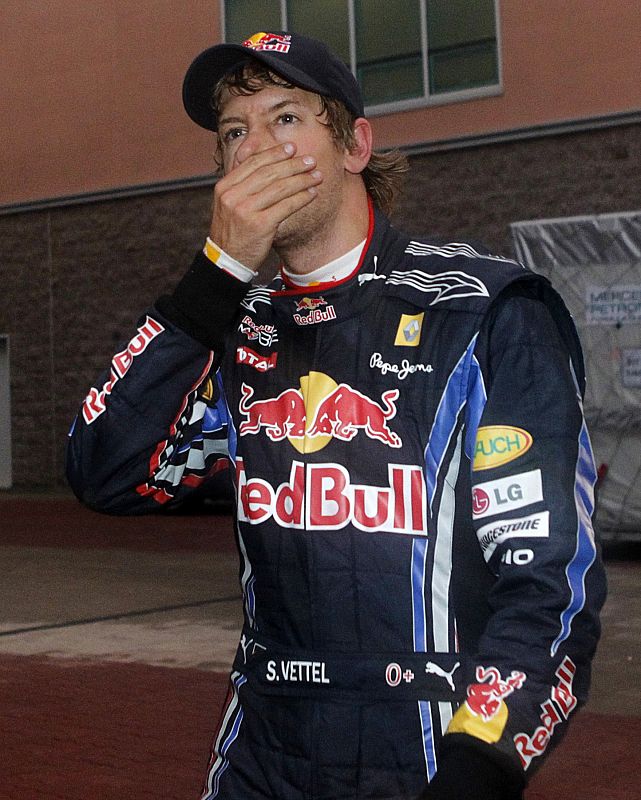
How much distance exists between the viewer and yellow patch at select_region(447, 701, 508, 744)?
6.56 ft

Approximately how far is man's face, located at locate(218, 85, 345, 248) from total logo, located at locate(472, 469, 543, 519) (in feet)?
1.84

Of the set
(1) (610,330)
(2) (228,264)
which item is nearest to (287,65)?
(2) (228,264)

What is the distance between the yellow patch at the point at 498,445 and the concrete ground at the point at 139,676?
3.98 meters

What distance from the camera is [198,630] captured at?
10047 mm

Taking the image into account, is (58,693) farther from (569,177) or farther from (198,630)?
(569,177)

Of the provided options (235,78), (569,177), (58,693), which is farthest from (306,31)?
(235,78)

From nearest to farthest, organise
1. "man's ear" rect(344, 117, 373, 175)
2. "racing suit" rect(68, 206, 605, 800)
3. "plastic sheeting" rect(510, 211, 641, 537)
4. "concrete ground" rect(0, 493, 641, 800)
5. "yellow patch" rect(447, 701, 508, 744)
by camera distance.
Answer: "yellow patch" rect(447, 701, 508, 744), "racing suit" rect(68, 206, 605, 800), "man's ear" rect(344, 117, 373, 175), "concrete ground" rect(0, 493, 641, 800), "plastic sheeting" rect(510, 211, 641, 537)

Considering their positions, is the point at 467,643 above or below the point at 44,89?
below

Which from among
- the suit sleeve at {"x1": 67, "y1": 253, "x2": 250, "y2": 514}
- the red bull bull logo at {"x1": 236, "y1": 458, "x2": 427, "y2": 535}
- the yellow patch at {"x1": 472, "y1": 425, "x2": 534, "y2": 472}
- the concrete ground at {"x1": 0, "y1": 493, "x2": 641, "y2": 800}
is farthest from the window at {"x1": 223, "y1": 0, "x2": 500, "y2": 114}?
the yellow patch at {"x1": 472, "y1": 425, "x2": 534, "y2": 472}

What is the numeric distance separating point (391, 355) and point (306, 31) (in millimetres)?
19607

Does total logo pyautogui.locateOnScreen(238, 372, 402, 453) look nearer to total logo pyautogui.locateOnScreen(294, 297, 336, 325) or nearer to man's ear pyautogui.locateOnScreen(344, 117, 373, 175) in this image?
total logo pyautogui.locateOnScreen(294, 297, 336, 325)

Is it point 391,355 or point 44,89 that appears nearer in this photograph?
point 391,355

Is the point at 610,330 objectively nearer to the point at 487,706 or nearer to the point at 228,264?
the point at 228,264

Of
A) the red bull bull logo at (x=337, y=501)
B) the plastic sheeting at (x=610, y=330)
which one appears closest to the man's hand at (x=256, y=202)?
the red bull bull logo at (x=337, y=501)
